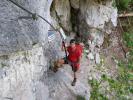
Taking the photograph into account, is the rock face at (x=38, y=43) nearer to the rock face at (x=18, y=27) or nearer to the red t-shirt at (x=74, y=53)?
the rock face at (x=18, y=27)

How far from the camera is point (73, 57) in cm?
950

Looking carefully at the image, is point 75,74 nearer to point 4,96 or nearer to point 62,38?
point 62,38

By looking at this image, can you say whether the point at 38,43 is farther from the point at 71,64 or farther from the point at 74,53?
the point at 71,64

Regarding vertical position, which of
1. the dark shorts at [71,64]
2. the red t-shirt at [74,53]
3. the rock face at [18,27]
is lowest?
the dark shorts at [71,64]

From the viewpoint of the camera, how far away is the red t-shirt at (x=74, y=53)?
368 inches

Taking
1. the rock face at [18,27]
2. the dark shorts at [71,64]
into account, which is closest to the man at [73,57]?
the dark shorts at [71,64]

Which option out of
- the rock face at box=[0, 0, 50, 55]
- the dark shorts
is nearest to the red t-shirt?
the dark shorts

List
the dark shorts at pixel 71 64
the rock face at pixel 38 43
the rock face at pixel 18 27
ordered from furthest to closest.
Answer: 1. the dark shorts at pixel 71 64
2. the rock face at pixel 38 43
3. the rock face at pixel 18 27

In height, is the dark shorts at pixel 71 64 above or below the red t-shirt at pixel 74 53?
below

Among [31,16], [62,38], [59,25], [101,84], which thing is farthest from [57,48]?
[31,16]

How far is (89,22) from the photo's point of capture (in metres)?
12.0

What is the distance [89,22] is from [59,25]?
133 cm

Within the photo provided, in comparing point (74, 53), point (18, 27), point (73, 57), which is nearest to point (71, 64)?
point (73, 57)

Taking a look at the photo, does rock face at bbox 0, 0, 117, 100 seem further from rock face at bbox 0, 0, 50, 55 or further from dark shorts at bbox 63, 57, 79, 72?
dark shorts at bbox 63, 57, 79, 72
